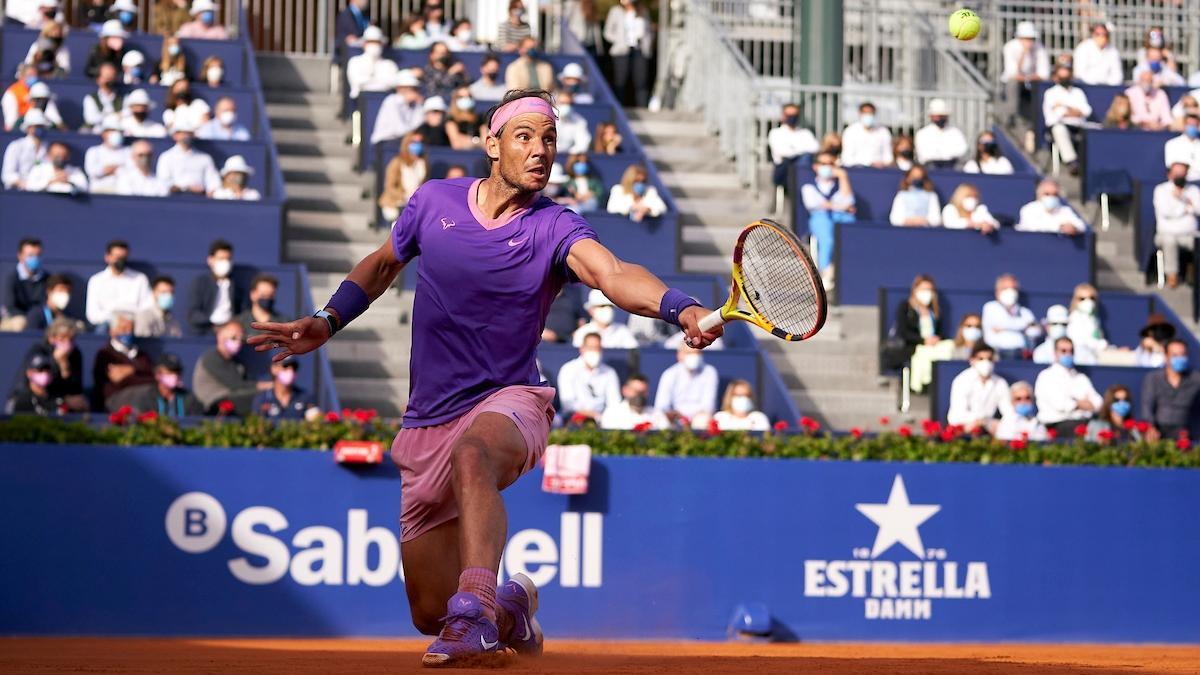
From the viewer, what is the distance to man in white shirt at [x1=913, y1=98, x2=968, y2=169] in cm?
1948

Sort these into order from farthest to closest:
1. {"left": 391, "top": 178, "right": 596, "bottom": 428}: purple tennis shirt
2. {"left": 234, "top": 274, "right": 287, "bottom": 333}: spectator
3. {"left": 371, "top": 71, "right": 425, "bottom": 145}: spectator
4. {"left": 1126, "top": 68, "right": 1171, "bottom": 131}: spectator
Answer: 1. {"left": 1126, "top": 68, "right": 1171, "bottom": 131}: spectator
2. {"left": 371, "top": 71, "right": 425, "bottom": 145}: spectator
3. {"left": 234, "top": 274, "right": 287, "bottom": 333}: spectator
4. {"left": 391, "top": 178, "right": 596, "bottom": 428}: purple tennis shirt

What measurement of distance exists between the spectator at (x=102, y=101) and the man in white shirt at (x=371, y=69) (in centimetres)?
256

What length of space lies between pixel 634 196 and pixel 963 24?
5.70 m

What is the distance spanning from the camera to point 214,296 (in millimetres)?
15047

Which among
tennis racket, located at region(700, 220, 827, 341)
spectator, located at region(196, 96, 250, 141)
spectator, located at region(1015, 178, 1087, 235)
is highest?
spectator, located at region(196, 96, 250, 141)

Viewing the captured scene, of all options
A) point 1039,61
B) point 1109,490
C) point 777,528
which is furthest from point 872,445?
point 1039,61

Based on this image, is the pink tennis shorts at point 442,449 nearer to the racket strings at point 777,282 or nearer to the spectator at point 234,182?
the racket strings at point 777,282

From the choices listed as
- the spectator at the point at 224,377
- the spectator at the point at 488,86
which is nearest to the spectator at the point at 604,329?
the spectator at the point at 224,377

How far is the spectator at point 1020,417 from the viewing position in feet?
48.5

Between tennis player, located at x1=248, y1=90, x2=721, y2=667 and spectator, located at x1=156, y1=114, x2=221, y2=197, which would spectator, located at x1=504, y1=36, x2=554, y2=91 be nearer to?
spectator, located at x1=156, y1=114, x2=221, y2=197

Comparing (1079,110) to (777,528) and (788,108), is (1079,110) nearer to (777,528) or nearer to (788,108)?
(788,108)

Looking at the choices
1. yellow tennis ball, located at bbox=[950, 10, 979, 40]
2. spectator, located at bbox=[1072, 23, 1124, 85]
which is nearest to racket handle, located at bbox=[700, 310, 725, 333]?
yellow tennis ball, located at bbox=[950, 10, 979, 40]

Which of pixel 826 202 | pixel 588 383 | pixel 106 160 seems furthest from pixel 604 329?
pixel 106 160

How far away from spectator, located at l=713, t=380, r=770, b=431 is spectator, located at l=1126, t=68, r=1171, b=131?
7954 millimetres
